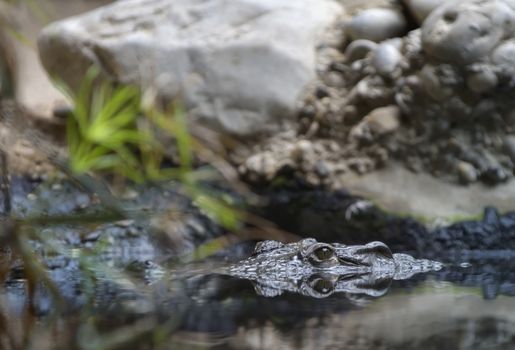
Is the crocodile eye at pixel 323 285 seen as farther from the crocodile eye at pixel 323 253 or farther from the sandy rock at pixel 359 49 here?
the sandy rock at pixel 359 49

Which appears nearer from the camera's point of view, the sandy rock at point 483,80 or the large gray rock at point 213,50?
the sandy rock at point 483,80

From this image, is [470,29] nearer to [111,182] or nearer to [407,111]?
[407,111]

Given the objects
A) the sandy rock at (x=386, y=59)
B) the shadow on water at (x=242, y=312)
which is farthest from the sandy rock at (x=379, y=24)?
the shadow on water at (x=242, y=312)

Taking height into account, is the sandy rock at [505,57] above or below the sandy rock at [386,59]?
above

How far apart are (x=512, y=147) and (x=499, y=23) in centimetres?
67

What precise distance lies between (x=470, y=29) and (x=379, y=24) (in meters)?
0.89

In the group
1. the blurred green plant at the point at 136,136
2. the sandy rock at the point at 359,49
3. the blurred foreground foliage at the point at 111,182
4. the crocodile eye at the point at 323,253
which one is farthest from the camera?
the sandy rock at the point at 359,49

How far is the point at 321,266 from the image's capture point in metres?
3.02

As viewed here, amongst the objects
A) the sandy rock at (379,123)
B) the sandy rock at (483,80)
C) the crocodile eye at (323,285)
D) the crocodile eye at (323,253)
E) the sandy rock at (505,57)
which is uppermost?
the sandy rock at (505,57)

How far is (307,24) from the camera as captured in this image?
5281 millimetres

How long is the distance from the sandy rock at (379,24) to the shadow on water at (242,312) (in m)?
1.75

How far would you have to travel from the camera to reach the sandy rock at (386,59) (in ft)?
14.9

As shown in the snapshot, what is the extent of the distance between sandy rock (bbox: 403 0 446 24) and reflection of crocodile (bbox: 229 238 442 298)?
6.29 ft

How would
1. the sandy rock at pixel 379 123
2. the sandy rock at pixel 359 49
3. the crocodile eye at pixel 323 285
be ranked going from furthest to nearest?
1. the sandy rock at pixel 359 49
2. the sandy rock at pixel 379 123
3. the crocodile eye at pixel 323 285
